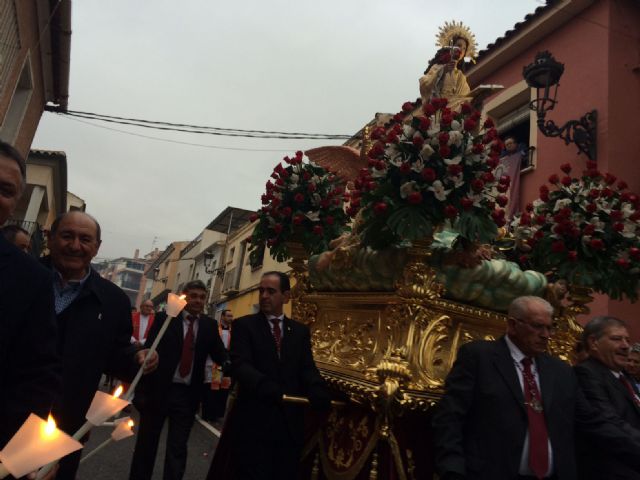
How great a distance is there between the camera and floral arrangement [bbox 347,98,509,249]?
10.1 feet

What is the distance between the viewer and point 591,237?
12.2 ft

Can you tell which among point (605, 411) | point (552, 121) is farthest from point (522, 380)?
point (552, 121)

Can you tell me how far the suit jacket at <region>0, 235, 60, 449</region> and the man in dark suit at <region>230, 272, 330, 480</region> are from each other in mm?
1694

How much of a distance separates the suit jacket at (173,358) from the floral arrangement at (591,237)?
108 inches

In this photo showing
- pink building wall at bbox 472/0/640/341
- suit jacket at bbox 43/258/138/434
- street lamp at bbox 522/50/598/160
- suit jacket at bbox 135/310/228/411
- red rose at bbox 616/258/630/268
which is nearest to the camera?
suit jacket at bbox 43/258/138/434

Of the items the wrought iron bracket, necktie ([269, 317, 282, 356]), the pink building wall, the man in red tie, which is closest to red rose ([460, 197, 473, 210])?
necktie ([269, 317, 282, 356])

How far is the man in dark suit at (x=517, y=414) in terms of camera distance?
97.7 inches

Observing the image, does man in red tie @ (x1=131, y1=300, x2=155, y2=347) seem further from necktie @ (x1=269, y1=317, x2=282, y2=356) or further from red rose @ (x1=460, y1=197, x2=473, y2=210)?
red rose @ (x1=460, y1=197, x2=473, y2=210)

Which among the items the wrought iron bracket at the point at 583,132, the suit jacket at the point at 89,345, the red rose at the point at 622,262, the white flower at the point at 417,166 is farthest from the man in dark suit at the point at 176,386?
the wrought iron bracket at the point at 583,132

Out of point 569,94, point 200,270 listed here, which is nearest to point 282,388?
point 569,94

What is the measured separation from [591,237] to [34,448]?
3.62 metres

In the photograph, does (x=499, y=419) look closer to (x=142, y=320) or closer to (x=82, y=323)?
(x=82, y=323)

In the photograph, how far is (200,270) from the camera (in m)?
34.2

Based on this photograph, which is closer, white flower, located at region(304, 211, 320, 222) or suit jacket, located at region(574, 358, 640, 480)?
suit jacket, located at region(574, 358, 640, 480)
